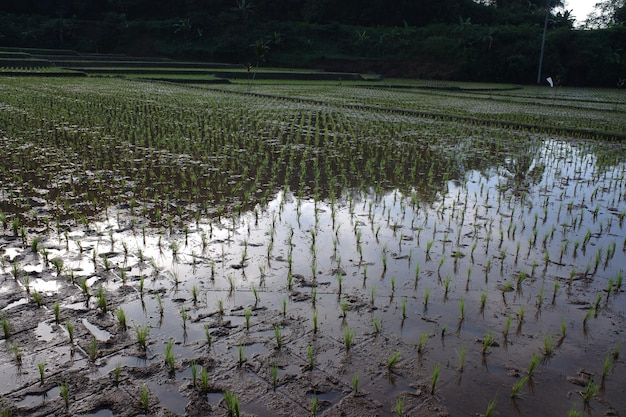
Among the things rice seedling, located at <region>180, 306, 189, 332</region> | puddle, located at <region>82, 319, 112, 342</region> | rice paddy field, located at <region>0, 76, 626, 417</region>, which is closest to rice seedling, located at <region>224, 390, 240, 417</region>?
rice paddy field, located at <region>0, 76, 626, 417</region>

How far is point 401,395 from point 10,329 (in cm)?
200

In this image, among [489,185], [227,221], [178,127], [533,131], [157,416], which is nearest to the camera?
[157,416]

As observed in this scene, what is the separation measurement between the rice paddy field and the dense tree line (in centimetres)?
2049

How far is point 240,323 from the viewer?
2.87m

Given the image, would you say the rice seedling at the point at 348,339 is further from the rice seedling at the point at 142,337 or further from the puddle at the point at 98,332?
the puddle at the point at 98,332

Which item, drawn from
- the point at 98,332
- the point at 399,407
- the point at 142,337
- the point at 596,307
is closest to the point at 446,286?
the point at 596,307

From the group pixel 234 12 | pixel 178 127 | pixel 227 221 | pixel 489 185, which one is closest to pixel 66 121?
pixel 178 127

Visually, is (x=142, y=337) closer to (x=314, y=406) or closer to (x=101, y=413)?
(x=101, y=413)

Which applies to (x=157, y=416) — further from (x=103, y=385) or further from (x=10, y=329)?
(x=10, y=329)

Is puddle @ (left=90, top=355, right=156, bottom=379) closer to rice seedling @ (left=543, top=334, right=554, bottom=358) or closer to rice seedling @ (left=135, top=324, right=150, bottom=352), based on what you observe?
rice seedling @ (left=135, top=324, right=150, bottom=352)

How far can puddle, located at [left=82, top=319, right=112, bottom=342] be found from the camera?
268 centimetres

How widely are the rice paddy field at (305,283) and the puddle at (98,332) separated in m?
0.01

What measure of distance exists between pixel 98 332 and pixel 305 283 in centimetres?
126

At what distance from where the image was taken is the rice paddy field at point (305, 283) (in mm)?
2361
